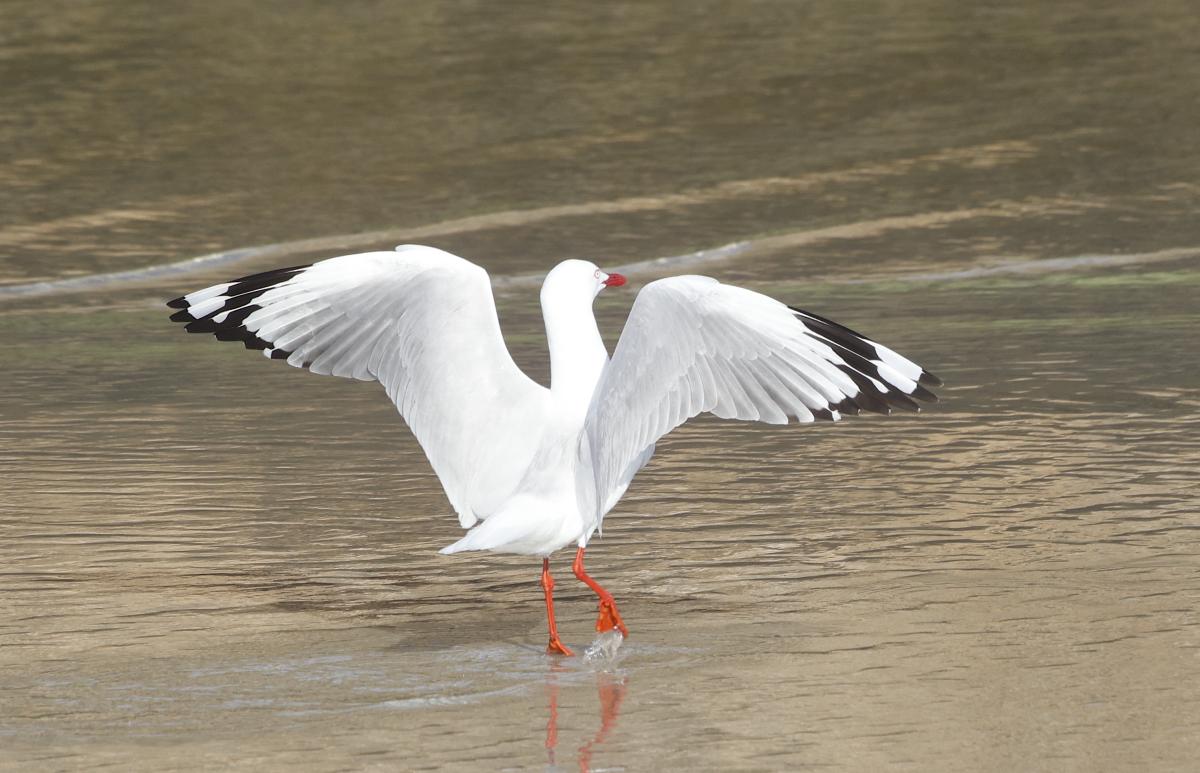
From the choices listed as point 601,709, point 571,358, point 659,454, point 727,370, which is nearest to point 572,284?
point 571,358

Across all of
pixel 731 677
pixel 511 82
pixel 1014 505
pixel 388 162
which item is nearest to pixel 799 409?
pixel 731 677

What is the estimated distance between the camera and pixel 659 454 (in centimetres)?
844

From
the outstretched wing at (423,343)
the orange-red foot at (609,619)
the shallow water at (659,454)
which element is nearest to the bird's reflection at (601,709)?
the shallow water at (659,454)

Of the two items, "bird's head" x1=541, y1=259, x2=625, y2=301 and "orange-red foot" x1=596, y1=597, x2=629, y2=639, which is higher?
"bird's head" x1=541, y1=259, x2=625, y2=301

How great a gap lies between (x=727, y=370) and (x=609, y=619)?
846 mm

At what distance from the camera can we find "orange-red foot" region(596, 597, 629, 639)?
232 inches

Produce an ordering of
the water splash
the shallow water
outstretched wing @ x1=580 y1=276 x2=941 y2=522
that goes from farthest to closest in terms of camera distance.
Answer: the water splash → outstretched wing @ x1=580 y1=276 x2=941 y2=522 → the shallow water

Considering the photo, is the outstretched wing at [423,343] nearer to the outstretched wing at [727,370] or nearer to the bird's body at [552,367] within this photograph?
the bird's body at [552,367]

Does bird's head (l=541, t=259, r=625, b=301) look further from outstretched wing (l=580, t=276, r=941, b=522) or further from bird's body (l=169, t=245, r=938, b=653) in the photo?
outstretched wing (l=580, t=276, r=941, b=522)

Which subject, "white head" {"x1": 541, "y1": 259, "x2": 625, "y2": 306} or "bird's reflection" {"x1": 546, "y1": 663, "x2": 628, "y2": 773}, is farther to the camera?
"white head" {"x1": 541, "y1": 259, "x2": 625, "y2": 306}

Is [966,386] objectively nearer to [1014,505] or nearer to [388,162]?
[1014,505]

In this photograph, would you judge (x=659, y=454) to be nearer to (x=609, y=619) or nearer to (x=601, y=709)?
(x=609, y=619)

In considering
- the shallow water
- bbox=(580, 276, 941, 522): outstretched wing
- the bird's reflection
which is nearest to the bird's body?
bbox=(580, 276, 941, 522): outstretched wing

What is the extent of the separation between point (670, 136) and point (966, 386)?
8.99 m
